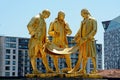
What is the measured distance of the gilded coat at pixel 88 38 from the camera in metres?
17.2

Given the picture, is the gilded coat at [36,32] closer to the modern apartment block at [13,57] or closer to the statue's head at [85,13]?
the statue's head at [85,13]

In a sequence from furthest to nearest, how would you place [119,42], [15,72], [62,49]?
[119,42] < [15,72] < [62,49]

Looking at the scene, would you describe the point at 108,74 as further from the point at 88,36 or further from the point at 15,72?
the point at 15,72

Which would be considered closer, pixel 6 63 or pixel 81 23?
pixel 81 23

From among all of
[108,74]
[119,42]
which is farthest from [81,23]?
[119,42]

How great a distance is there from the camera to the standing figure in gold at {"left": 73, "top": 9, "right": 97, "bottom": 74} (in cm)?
1725

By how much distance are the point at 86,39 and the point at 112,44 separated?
7120 centimetres

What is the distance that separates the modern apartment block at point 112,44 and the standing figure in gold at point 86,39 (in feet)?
217

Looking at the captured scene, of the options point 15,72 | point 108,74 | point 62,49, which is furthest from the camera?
point 15,72

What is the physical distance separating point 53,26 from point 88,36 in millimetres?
1676

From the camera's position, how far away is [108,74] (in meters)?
23.5

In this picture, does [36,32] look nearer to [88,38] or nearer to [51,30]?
[51,30]

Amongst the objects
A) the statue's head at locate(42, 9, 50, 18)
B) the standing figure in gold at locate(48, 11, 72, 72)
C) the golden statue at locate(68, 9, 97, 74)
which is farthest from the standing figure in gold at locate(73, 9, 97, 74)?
the statue's head at locate(42, 9, 50, 18)

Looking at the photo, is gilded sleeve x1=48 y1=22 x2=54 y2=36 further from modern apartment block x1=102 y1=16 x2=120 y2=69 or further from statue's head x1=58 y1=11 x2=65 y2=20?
modern apartment block x1=102 y1=16 x2=120 y2=69
